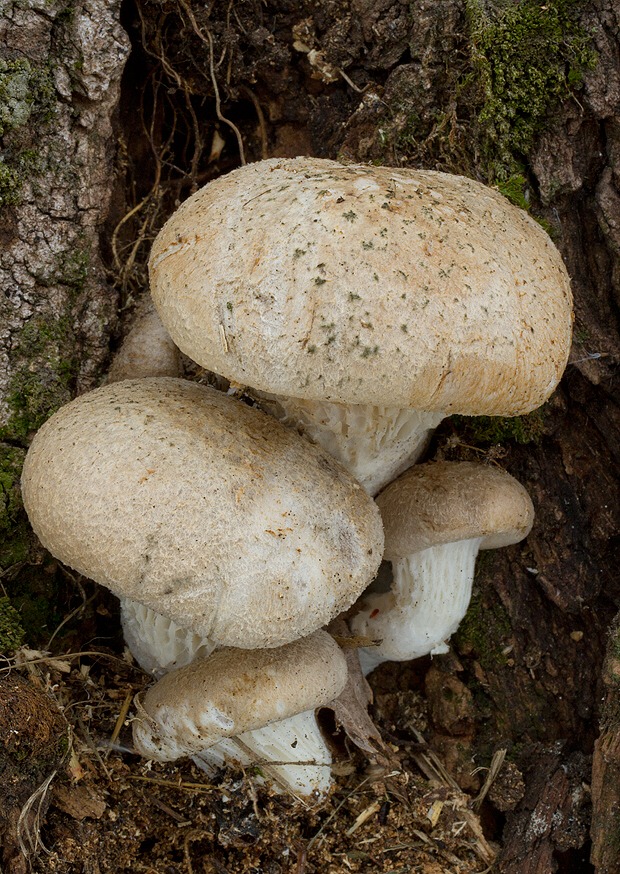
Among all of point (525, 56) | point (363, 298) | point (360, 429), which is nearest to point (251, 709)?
point (360, 429)

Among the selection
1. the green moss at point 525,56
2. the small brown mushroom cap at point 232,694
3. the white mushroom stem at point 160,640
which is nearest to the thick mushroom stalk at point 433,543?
the small brown mushroom cap at point 232,694

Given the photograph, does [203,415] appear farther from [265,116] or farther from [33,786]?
[265,116]

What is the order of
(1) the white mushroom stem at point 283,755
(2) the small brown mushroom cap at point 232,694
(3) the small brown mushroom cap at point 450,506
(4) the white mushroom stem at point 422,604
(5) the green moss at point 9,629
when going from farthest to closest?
1. (4) the white mushroom stem at point 422,604
2. (3) the small brown mushroom cap at point 450,506
3. (1) the white mushroom stem at point 283,755
4. (5) the green moss at point 9,629
5. (2) the small brown mushroom cap at point 232,694

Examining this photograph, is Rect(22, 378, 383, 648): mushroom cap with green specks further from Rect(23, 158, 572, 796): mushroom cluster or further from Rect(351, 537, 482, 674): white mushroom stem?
Rect(351, 537, 482, 674): white mushroom stem

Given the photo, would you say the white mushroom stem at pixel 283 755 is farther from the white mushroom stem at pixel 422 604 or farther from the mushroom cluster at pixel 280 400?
the white mushroom stem at pixel 422 604

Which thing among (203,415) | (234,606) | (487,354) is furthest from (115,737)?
(487,354)

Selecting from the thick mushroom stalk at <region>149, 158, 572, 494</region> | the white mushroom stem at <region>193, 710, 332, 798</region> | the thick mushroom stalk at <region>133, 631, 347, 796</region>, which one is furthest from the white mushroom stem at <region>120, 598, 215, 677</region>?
the thick mushroom stalk at <region>149, 158, 572, 494</region>
